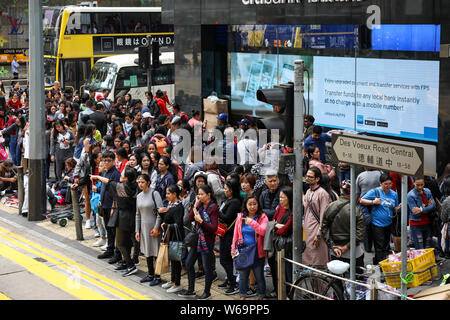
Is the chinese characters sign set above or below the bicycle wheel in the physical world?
above

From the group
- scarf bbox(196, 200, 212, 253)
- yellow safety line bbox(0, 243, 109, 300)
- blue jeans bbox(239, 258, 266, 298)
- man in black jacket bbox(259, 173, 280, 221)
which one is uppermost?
man in black jacket bbox(259, 173, 280, 221)

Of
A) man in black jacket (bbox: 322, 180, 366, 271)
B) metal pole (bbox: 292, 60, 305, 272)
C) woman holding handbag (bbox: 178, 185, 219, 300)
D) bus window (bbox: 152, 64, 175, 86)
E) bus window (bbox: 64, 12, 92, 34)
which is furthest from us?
bus window (bbox: 64, 12, 92, 34)

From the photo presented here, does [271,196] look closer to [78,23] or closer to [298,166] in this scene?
[298,166]

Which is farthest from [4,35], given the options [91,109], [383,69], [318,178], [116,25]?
[318,178]

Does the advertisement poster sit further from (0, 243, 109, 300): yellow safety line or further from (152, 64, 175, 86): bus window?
(152, 64, 175, 86): bus window

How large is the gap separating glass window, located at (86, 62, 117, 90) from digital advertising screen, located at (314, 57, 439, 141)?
40.2ft

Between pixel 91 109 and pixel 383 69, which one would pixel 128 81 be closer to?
pixel 91 109

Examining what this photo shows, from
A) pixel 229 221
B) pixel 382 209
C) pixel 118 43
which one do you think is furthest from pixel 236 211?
pixel 118 43

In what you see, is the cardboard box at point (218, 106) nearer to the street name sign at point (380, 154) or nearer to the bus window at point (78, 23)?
the street name sign at point (380, 154)

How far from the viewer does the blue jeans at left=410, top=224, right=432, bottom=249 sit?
1063 cm

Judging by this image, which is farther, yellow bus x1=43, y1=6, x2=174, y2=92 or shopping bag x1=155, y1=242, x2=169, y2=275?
yellow bus x1=43, y1=6, x2=174, y2=92

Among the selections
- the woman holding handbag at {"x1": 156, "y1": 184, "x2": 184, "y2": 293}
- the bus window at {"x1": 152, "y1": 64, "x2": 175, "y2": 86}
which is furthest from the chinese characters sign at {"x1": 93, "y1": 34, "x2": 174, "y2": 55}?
the woman holding handbag at {"x1": 156, "y1": 184, "x2": 184, "y2": 293}

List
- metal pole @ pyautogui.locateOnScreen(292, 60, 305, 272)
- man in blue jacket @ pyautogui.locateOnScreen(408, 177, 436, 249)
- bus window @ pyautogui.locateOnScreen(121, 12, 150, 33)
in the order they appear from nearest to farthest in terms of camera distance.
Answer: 1. metal pole @ pyautogui.locateOnScreen(292, 60, 305, 272)
2. man in blue jacket @ pyautogui.locateOnScreen(408, 177, 436, 249)
3. bus window @ pyautogui.locateOnScreen(121, 12, 150, 33)
